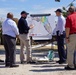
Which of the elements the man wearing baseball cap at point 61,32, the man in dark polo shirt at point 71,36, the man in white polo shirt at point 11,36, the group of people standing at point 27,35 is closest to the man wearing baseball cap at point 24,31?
the group of people standing at point 27,35

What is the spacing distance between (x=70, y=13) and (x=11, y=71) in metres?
2.71

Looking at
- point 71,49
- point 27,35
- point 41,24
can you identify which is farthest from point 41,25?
point 71,49

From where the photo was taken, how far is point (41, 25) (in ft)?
48.4

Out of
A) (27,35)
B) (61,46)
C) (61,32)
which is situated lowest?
(61,46)

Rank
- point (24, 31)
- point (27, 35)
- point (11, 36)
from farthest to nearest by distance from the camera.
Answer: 1. point (27, 35)
2. point (24, 31)
3. point (11, 36)

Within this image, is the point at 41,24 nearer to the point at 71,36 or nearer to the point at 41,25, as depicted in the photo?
the point at 41,25

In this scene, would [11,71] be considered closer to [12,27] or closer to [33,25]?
[12,27]

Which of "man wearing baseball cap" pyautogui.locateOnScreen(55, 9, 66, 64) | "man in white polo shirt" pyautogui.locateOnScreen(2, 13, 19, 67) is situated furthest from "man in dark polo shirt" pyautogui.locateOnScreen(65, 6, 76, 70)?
"man in white polo shirt" pyautogui.locateOnScreen(2, 13, 19, 67)

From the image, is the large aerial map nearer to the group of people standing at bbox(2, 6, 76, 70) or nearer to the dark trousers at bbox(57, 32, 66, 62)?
the group of people standing at bbox(2, 6, 76, 70)

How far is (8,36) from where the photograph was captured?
1210 centimetres

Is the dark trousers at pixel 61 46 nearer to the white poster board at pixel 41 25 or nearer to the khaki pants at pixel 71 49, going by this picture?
the white poster board at pixel 41 25

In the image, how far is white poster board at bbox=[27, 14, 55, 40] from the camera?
14.4 m

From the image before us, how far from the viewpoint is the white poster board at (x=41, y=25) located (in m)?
14.4

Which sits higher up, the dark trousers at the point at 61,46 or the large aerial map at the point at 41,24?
the large aerial map at the point at 41,24
